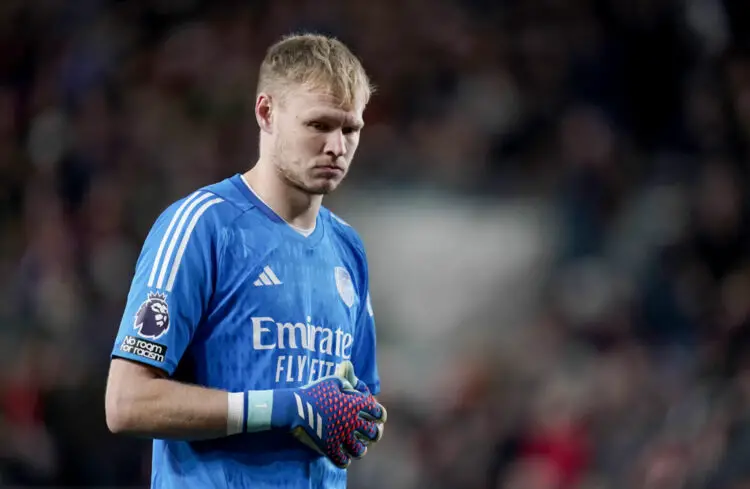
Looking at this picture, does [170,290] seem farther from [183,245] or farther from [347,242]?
[347,242]

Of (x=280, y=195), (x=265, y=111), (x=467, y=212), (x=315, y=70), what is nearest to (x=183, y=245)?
(x=280, y=195)

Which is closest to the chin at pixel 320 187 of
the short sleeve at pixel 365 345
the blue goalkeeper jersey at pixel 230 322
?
the blue goalkeeper jersey at pixel 230 322

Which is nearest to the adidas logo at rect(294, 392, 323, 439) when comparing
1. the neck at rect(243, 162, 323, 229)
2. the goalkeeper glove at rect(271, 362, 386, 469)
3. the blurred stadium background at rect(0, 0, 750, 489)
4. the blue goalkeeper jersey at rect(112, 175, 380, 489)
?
the goalkeeper glove at rect(271, 362, 386, 469)

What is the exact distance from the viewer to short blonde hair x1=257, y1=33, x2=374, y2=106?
11.3 ft

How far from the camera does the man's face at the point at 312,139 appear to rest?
3418 millimetres

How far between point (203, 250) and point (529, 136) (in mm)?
6729

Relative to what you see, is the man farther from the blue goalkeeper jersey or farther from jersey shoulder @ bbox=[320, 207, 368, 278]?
jersey shoulder @ bbox=[320, 207, 368, 278]

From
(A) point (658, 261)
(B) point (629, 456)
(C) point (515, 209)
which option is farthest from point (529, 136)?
(B) point (629, 456)

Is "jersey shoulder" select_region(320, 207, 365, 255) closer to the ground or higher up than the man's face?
closer to the ground

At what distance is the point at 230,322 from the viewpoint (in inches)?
131

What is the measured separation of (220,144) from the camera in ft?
32.2

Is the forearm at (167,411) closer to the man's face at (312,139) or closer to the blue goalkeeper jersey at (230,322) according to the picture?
the blue goalkeeper jersey at (230,322)

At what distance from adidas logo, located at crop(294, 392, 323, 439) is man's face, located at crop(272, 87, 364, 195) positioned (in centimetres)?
66

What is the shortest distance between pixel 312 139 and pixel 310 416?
0.82m
